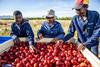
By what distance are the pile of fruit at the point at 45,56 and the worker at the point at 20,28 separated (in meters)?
0.28

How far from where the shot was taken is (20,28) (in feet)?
28.2

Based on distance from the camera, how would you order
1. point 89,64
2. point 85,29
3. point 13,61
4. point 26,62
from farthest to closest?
point 85,29, point 13,61, point 26,62, point 89,64

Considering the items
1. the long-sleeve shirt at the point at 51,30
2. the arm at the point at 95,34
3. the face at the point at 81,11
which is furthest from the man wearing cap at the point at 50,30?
the face at the point at 81,11

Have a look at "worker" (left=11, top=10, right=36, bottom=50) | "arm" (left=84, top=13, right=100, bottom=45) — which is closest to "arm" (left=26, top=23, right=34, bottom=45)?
"worker" (left=11, top=10, right=36, bottom=50)

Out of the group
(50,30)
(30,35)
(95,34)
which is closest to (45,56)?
(95,34)

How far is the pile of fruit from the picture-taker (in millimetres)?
5957

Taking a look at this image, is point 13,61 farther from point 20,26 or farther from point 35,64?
point 20,26

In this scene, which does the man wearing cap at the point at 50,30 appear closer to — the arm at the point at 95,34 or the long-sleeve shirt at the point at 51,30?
the long-sleeve shirt at the point at 51,30

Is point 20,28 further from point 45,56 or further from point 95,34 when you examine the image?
point 95,34

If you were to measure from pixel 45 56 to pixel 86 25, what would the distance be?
3.95 feet

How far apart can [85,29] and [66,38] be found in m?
0.57

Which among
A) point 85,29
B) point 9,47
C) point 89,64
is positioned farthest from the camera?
point 9,47

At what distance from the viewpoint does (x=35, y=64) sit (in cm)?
588

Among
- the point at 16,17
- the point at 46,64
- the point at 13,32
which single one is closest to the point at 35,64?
the point at 46,64
